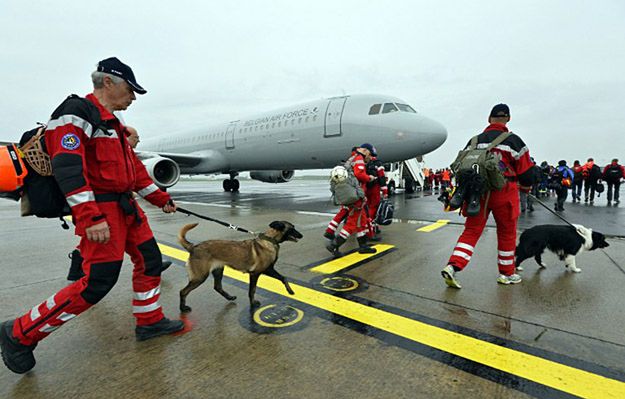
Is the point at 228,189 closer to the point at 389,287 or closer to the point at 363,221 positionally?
the point at 363,221

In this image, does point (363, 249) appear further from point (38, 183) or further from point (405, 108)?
point (405, 108)

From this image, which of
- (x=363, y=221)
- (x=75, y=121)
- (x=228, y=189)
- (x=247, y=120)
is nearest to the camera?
(x=75, y=121)

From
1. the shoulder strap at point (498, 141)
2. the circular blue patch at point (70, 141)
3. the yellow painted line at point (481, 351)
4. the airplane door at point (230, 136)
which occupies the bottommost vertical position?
the yellow painted line at point (481, 351)

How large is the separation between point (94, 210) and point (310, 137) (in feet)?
32.7

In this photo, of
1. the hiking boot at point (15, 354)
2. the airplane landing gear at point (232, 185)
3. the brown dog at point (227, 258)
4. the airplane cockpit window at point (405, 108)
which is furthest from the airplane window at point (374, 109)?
the airplane landing gear at point (232, 185)

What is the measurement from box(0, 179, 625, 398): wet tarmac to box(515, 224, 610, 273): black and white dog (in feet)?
0.72

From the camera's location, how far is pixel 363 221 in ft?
15.4

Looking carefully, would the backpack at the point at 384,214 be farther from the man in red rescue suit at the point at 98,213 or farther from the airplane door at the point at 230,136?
the airplane door at the point at 230,136

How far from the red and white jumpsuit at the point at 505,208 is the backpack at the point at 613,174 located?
37.7 ft

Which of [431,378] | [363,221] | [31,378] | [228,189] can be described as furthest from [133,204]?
[228,189]

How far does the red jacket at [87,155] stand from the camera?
179 centimetres

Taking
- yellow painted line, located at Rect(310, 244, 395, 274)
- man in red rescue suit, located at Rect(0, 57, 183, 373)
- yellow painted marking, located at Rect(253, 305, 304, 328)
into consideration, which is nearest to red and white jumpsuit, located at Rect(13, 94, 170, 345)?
man in red rescue suit, located at Rect(0, 57, 183, 373)

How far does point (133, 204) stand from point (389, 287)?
2.44 m

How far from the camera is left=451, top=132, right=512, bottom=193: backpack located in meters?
3.10
